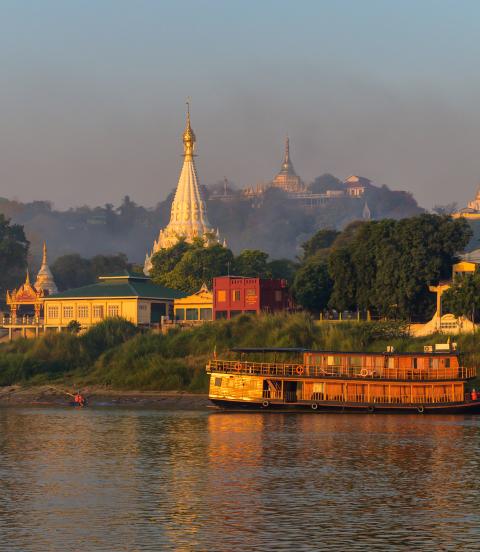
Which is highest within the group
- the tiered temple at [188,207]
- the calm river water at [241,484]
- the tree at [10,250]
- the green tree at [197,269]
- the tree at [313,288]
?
the tiered temple at [188,207]

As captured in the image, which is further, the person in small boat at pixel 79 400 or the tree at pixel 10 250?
the tree at pixel 10 250

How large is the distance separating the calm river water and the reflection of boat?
12.8 ft

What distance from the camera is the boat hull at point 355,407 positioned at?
270 ft

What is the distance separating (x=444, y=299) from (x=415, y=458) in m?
45.1

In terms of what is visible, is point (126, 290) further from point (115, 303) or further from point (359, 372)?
point (359, 372)

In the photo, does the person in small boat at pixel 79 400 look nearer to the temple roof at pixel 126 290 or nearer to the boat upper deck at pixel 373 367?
the boat upper deck at pixel 373 367

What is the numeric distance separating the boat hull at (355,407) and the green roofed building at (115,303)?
140 feet

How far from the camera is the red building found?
119m

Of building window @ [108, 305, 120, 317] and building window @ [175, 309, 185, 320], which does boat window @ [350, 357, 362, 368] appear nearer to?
building window @ [175, 309, 185, 320]

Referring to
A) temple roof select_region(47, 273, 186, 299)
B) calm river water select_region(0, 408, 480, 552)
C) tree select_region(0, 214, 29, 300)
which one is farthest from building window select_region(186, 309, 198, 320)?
calm river water select_region(0, 408, 480, 552)

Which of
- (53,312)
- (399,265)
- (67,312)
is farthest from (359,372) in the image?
(53,312)

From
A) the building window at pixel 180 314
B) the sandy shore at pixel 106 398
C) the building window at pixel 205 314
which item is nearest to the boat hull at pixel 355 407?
the sandy shore at pixel 106 398

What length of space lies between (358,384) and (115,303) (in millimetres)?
50184

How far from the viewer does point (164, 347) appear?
10431 centimetres
